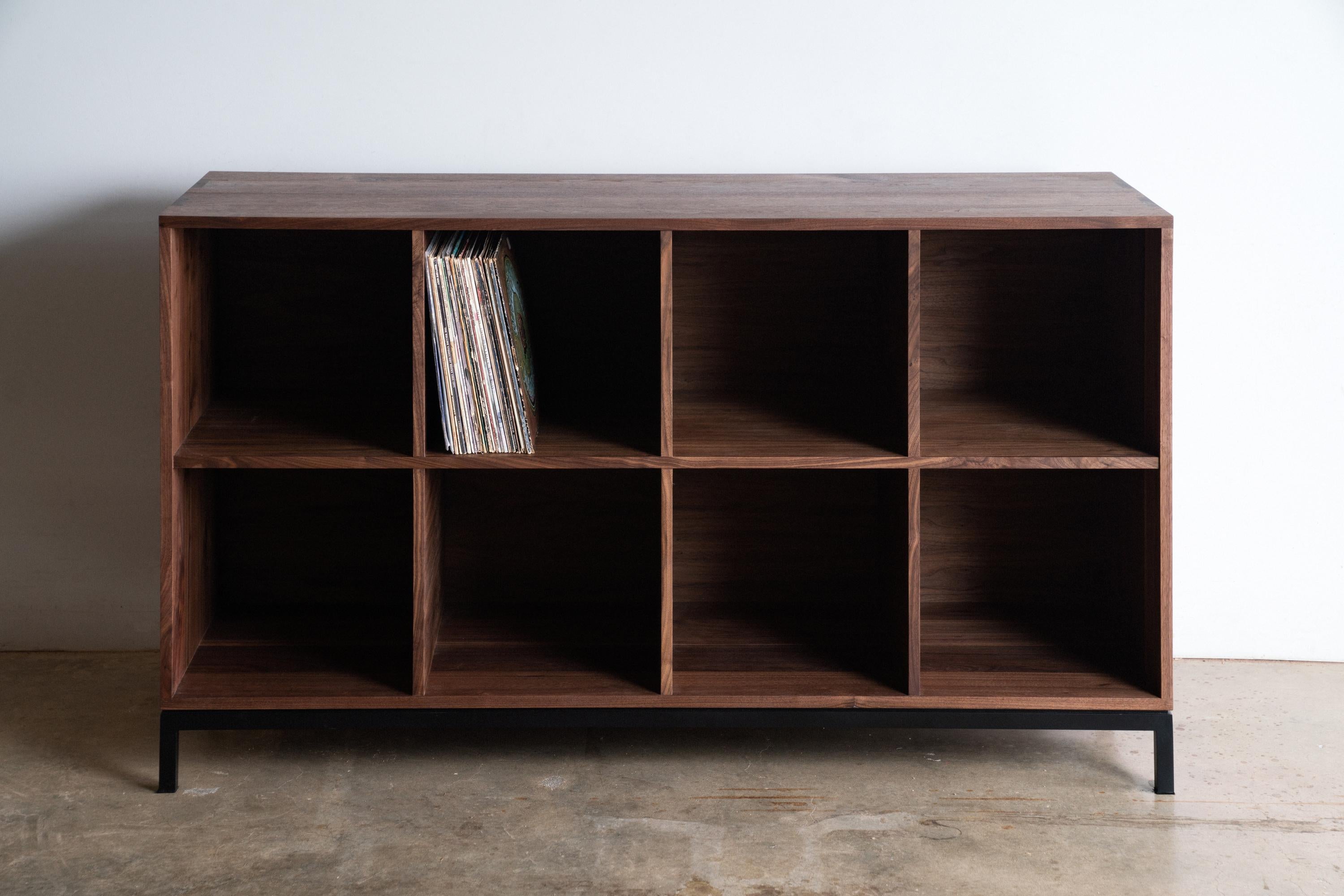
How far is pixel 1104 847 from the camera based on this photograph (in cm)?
170

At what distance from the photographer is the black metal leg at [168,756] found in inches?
72.2

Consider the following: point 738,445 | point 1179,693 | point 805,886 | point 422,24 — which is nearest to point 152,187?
point 422,24

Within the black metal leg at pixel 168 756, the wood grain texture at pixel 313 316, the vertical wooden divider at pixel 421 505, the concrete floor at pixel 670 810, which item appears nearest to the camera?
the concrete floor at pixel 670 810

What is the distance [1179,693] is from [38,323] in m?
2.57

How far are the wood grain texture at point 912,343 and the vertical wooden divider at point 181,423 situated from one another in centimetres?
119

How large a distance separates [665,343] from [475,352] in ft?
1.04

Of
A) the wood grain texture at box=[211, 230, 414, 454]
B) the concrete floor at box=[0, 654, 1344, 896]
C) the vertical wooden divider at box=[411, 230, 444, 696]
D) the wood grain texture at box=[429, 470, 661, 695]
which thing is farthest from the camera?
the wood grain texture at box=[429, 470, 661, 695]

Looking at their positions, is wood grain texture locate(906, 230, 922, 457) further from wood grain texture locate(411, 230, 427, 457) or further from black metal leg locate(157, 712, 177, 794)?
black metal leg locate(157, 712, 177, 794)

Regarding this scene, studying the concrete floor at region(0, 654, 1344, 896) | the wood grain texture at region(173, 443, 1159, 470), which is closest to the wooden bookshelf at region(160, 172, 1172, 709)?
the wood grain texture at region(173, 443, 1159, 470)

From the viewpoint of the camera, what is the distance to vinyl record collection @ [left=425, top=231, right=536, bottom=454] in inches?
69.1

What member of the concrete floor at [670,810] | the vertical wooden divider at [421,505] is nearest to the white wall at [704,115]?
the vertical wooden divider at [421,505]

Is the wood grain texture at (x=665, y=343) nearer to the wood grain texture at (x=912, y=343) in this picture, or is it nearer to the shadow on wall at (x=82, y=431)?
the wood grain texture at (x=912, y=343)

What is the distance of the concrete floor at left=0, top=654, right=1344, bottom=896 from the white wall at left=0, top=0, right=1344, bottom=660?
0.79 m

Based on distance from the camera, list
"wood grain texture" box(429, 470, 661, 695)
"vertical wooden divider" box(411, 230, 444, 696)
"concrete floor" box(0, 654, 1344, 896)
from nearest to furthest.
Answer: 1. "concrete floor" box(0, 654, 1344, 896)
2. "vertical wooden divider" box(411, 230, 444, 696)
3. "wood grain texture" box(429, 470, 661, 695)
